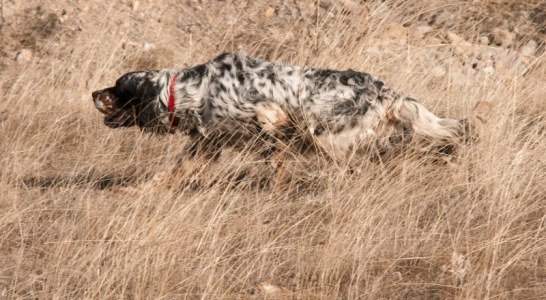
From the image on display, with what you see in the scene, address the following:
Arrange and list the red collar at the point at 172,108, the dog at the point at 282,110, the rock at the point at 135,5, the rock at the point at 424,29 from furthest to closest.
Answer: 1. the rock at the point at 135,5
2. the rock at the point at 424,29
3. the red collar at the point at 172,108
4. the dog at the point at 282,110

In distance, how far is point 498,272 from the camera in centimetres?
416

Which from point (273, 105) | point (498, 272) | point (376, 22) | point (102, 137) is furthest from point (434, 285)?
point (376, 22)

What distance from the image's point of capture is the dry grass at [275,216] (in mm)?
4105

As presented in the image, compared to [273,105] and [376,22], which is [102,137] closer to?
[273,105]

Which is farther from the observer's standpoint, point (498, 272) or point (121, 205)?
point (121, 205)

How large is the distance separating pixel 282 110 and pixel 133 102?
39.1 inches

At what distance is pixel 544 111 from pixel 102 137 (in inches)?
118

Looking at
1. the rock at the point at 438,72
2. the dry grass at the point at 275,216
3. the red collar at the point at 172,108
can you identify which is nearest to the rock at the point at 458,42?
the rock at the point at 438,72

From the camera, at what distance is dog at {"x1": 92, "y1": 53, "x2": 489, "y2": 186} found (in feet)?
17.5

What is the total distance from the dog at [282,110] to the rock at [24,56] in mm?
3196

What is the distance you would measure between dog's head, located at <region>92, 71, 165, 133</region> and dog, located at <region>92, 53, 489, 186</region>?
0.05 ft

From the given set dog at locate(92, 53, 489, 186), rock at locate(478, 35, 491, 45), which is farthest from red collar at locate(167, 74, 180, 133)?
rock at locate(478, 35, 491, 45)

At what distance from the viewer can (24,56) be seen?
8453mm

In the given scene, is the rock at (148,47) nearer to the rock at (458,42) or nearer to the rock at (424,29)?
the rock at (424,29)
